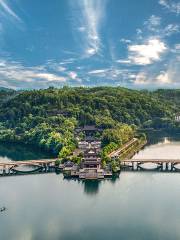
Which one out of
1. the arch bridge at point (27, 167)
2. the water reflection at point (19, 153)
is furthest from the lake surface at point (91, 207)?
the water reflection at point (19, 153)

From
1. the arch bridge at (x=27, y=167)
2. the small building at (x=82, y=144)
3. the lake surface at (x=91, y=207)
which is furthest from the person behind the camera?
the small building at (x=82, y=144)

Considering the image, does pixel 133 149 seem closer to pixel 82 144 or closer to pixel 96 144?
pixel 96 144

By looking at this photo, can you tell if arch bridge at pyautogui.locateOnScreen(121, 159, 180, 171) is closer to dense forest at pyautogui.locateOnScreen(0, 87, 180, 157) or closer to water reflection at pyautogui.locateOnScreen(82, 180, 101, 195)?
water reflection at pyautogui.locateOnScreen(82, 180, 101, 195)

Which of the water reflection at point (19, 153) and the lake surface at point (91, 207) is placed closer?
the lake surface at point (91, 207)

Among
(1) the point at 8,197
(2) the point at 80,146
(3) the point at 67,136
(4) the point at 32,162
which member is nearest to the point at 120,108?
(3) the point at 67,136

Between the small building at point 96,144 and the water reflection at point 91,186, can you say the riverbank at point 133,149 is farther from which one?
the water reflection at point 91,186

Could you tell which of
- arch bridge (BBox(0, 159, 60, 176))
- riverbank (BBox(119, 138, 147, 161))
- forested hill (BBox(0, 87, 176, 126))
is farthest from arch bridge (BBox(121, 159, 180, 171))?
forested hill (BBox(0, 87, 176, 126))
